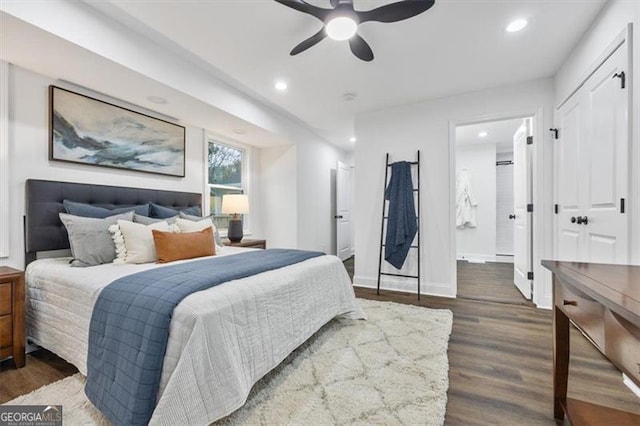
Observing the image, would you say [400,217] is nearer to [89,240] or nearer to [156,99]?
[156,99]

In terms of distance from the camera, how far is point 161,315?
49.6 inches

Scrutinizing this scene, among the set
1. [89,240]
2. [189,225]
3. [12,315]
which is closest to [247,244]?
[189,225]

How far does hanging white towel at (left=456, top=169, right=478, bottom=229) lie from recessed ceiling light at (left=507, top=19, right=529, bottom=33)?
4198mm

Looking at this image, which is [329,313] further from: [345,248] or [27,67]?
[345,248]

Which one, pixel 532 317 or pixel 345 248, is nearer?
pixel 532 317

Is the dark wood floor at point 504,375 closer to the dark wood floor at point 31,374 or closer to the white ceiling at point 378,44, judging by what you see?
the dark wood floor at point 31,374

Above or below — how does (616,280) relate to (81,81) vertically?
below

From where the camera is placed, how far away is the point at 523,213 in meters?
3.44

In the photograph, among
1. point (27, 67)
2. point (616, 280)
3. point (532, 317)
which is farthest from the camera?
point (532, 317)

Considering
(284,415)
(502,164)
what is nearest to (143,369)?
(284,415)

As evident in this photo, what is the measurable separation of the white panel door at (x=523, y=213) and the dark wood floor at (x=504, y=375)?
809 mm

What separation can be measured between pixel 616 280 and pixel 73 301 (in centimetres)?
262

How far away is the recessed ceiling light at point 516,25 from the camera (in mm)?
2170

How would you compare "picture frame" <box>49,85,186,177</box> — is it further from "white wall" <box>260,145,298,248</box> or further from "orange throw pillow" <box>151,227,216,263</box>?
"white wall" <box>260,145,298,248</box>
